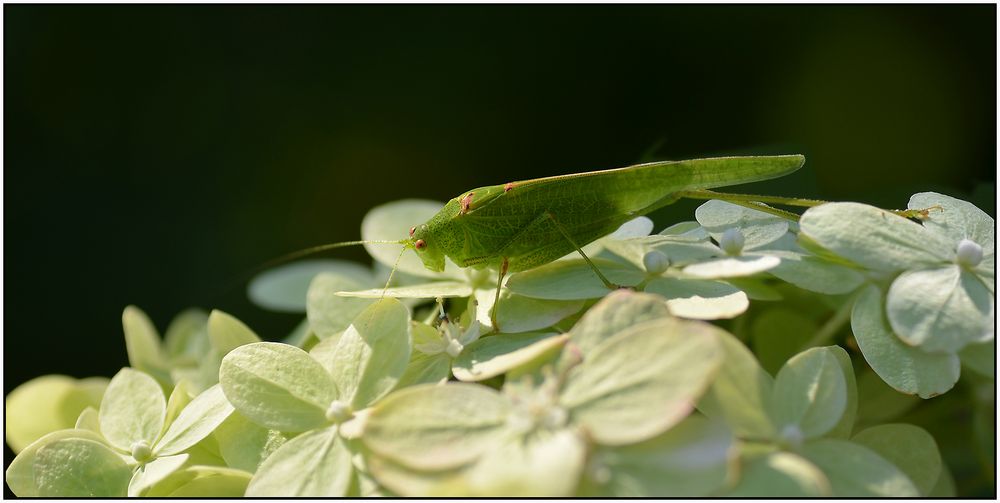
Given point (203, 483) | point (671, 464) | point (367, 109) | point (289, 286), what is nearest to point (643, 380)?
point (671, 464)

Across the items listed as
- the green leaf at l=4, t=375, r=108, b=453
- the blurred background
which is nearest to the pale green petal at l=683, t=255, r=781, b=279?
the green leaf at l=4, t=375, r=108, b=453

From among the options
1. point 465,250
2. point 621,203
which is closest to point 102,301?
point 465,250

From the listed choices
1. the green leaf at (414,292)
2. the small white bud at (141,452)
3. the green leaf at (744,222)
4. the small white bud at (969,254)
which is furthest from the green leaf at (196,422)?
the small white bud at (969,254)

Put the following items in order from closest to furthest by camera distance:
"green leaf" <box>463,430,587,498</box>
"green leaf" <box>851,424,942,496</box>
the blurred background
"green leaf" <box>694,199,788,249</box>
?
"green leaf" <box>463,430,587,498</box>, "green leaf" <box>851,424,942,496</box>, "green leaf" <box>694,199,788,249</box>, the blurred background

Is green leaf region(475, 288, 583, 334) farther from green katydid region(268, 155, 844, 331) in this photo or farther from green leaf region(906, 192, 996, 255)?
green leaf region(906, 192, 996, 255)

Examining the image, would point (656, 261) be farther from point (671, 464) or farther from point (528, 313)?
point (671, 464)

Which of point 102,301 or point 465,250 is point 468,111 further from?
point 465,250

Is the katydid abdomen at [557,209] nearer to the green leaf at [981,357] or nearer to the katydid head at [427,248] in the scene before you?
the katydid head at [427,248]
